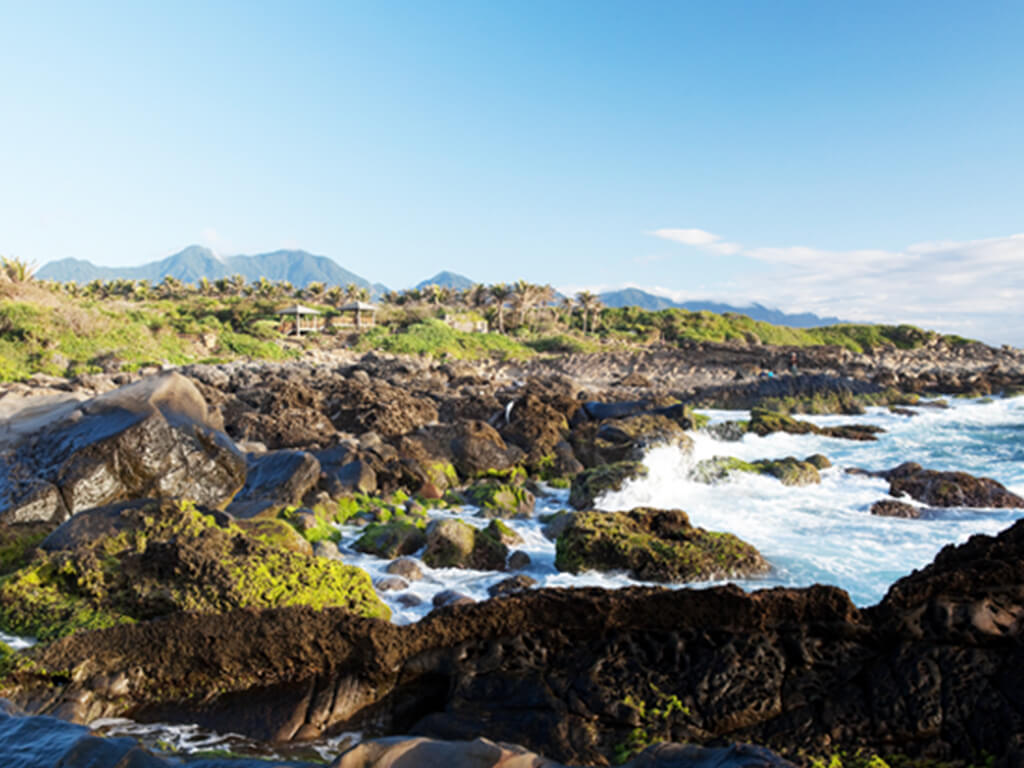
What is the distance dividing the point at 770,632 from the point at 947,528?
8872 millimetres

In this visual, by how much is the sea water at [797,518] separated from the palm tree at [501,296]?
121 feet

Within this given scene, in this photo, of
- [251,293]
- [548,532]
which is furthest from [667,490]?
[251,293]

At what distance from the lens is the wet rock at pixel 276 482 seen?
837cm

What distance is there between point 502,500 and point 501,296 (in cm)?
4552

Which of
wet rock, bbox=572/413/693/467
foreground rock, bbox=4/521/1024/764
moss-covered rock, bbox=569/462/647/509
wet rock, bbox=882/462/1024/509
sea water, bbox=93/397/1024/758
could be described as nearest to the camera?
foreground rock, bbox=4/521/1024/764

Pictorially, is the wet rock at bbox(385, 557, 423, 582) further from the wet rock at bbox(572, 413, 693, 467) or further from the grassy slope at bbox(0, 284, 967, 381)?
the grassy slope at bbox(0, 284, 967, 381)

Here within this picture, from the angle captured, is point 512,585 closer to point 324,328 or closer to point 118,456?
point 118,456

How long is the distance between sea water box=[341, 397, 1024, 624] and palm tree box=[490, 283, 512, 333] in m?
36.9

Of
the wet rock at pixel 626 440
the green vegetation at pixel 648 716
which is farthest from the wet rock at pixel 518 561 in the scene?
the wet rock at pixel 626 440

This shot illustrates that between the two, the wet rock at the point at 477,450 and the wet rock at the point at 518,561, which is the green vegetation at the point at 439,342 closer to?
the wet rock at the point at 477,450

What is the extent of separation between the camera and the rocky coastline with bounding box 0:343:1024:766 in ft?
9.84

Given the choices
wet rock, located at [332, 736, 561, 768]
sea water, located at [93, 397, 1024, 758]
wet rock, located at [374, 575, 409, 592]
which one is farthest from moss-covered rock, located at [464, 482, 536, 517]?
wet rock, located at [332, 736, 561, 768]

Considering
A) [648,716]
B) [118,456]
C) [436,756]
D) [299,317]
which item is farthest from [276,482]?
[299,317]

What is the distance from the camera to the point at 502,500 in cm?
1037
